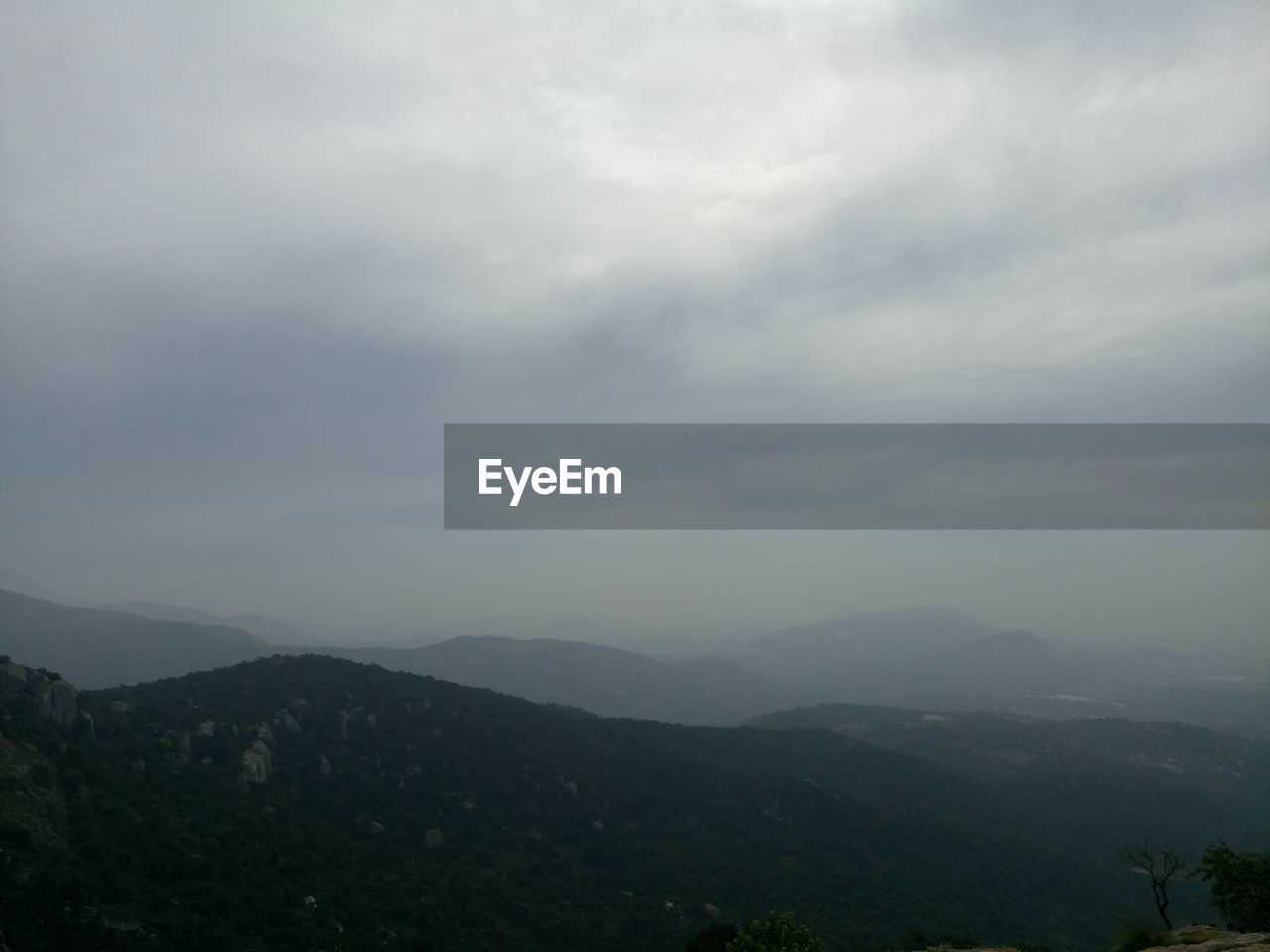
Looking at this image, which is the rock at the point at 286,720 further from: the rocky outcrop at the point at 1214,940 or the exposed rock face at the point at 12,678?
the rocky outcrop at the point at 1214,940

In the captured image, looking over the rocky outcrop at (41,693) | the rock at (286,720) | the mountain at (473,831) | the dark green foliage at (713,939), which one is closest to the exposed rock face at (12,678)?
the rocky outcrop at (41,693)

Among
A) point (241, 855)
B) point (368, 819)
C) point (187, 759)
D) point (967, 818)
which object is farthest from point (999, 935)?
point (187, 759)

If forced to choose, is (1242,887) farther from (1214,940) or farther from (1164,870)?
(1164,870)

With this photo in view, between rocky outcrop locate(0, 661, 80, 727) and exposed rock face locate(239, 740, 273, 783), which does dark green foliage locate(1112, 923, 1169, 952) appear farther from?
rocky outcrop locate(0, 661, 80, 727)

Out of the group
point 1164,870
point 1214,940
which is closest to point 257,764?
point 1214,940

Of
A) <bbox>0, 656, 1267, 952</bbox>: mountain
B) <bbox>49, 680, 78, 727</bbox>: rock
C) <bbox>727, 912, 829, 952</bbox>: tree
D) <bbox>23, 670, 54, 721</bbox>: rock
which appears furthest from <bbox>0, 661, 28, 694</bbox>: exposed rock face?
<bbox>727, 912, 829, 952</bbox>: tree

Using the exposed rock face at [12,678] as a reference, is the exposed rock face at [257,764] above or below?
below
